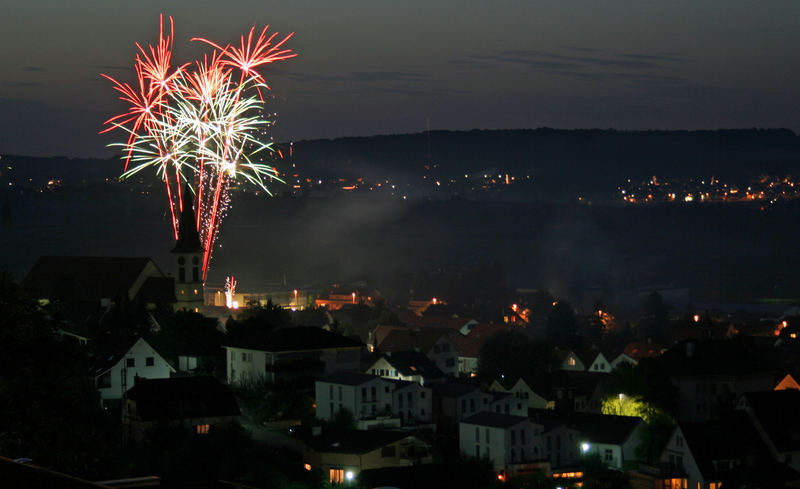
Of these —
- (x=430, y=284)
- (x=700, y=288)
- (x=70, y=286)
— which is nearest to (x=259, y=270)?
(x=430, y=284)

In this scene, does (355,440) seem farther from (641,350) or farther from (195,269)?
(641,350)

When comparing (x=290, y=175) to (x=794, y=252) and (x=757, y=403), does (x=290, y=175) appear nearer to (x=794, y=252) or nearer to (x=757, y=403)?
(x=794, y=252)

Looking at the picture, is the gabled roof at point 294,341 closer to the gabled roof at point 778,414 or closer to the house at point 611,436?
the house at point 611,436

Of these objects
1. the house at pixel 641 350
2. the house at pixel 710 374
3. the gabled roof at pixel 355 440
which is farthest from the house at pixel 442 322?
the gabled roof at pixel 355 440

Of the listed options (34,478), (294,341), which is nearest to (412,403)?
(294,341)

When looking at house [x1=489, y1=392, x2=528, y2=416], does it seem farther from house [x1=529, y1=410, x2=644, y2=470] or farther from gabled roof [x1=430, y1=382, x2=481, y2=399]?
house [x1=529, y1=410, x2=644, y2=470]

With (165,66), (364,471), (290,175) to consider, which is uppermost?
(290,175)
